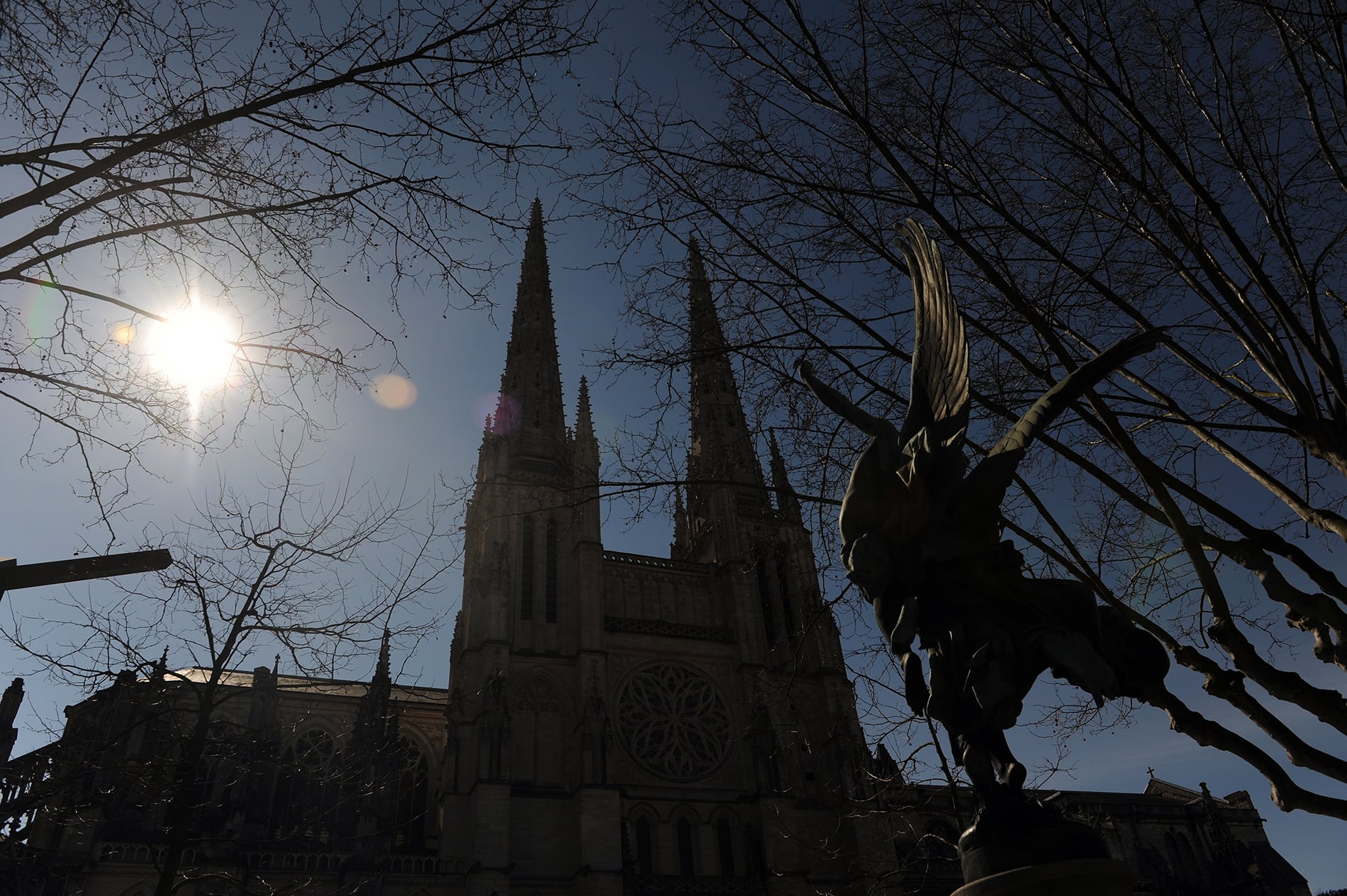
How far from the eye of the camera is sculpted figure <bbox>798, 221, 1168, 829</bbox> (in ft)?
10.6

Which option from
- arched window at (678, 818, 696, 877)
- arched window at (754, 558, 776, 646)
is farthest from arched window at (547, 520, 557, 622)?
arched window at (678, 818, 696, 877)

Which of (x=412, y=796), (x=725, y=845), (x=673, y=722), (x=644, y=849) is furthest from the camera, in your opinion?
(x=412, y=796)

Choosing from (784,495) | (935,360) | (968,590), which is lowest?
(968,590)

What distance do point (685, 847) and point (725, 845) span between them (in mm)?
1387

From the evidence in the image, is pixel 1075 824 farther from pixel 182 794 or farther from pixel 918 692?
pixel 182 794

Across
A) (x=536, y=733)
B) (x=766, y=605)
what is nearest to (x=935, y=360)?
(x=536, y=733)

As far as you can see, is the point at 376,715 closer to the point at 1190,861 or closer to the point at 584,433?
the point at 584,433

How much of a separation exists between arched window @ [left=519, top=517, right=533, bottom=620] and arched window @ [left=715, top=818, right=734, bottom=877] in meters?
9.62

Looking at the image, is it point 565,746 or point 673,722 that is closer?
point 565,746

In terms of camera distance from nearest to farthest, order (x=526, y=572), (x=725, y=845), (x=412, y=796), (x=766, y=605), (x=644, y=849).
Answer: (x=644, y=849)
(x=725, y=845)
(x=412, y=796)
(x=526, y=572)
(x=766, y=605)

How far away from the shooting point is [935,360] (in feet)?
13.0

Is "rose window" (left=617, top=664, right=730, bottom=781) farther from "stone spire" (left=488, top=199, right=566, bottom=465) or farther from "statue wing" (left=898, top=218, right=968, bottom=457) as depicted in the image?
"statue wing" (left=898, top=218, right=968, bottom=457)

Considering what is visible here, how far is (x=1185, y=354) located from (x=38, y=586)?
8.34 m

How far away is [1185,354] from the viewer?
646 cm
